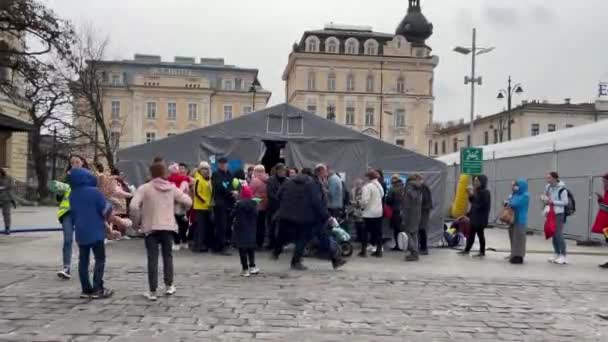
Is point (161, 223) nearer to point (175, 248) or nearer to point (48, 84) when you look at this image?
point (175, 248)

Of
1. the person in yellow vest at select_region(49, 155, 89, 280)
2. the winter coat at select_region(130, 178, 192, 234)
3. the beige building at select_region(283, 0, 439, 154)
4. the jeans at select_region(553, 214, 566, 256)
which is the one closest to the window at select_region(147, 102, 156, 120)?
the beige building at select_region(283, 0, 439, 154)

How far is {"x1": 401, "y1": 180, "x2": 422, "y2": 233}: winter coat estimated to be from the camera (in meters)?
13.0

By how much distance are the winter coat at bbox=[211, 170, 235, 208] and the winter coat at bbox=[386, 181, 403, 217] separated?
11.8 feet

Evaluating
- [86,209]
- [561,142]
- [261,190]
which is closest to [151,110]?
[561,142]

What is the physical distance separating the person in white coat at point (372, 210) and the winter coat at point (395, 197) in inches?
28.7

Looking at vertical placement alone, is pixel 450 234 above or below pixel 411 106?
below

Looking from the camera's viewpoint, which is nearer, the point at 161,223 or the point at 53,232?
the point at 161,223

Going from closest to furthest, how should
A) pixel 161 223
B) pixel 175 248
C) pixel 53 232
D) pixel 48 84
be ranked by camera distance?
pixel 161 223 < pixel 175 248 < pixel 53 232 < pixel 48 84

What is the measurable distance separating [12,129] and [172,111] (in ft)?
198

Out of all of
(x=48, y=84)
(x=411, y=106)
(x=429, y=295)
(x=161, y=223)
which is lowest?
(x=429, y=295)

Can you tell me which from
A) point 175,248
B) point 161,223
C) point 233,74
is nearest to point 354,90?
point 233,74

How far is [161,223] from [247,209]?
226 centimetres

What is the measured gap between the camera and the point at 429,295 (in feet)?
29.9

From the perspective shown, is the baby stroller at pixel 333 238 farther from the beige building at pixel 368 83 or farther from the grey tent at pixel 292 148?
the beige building at pixel 368 83
